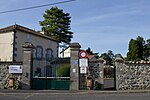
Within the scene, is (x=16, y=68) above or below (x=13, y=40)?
below

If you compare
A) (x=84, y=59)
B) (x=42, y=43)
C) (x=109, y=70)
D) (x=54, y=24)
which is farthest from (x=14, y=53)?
(x=54, y=24)

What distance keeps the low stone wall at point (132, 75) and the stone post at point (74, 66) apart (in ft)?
10.4

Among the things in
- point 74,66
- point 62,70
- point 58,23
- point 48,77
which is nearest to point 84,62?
Answer: point 74,66

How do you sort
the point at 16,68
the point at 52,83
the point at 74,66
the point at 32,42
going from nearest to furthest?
the point at 74,66, the point at 52,83, the point at 16,68, the point at 32,42

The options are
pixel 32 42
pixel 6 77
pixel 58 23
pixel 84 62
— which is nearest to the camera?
pixel 84 62

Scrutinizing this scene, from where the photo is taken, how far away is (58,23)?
63.3m

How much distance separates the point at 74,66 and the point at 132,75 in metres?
4.66

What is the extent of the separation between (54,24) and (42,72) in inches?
1422

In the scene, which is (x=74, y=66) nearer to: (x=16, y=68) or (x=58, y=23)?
(x=16, y=68)

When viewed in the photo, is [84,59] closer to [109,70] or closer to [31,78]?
[31,78]

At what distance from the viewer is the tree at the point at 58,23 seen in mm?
62188

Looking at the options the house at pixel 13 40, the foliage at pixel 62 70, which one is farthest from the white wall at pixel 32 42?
the foliage at pixel 62 70

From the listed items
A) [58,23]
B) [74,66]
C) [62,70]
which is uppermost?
[58,23]

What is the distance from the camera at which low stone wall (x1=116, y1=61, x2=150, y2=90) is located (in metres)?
23.0
